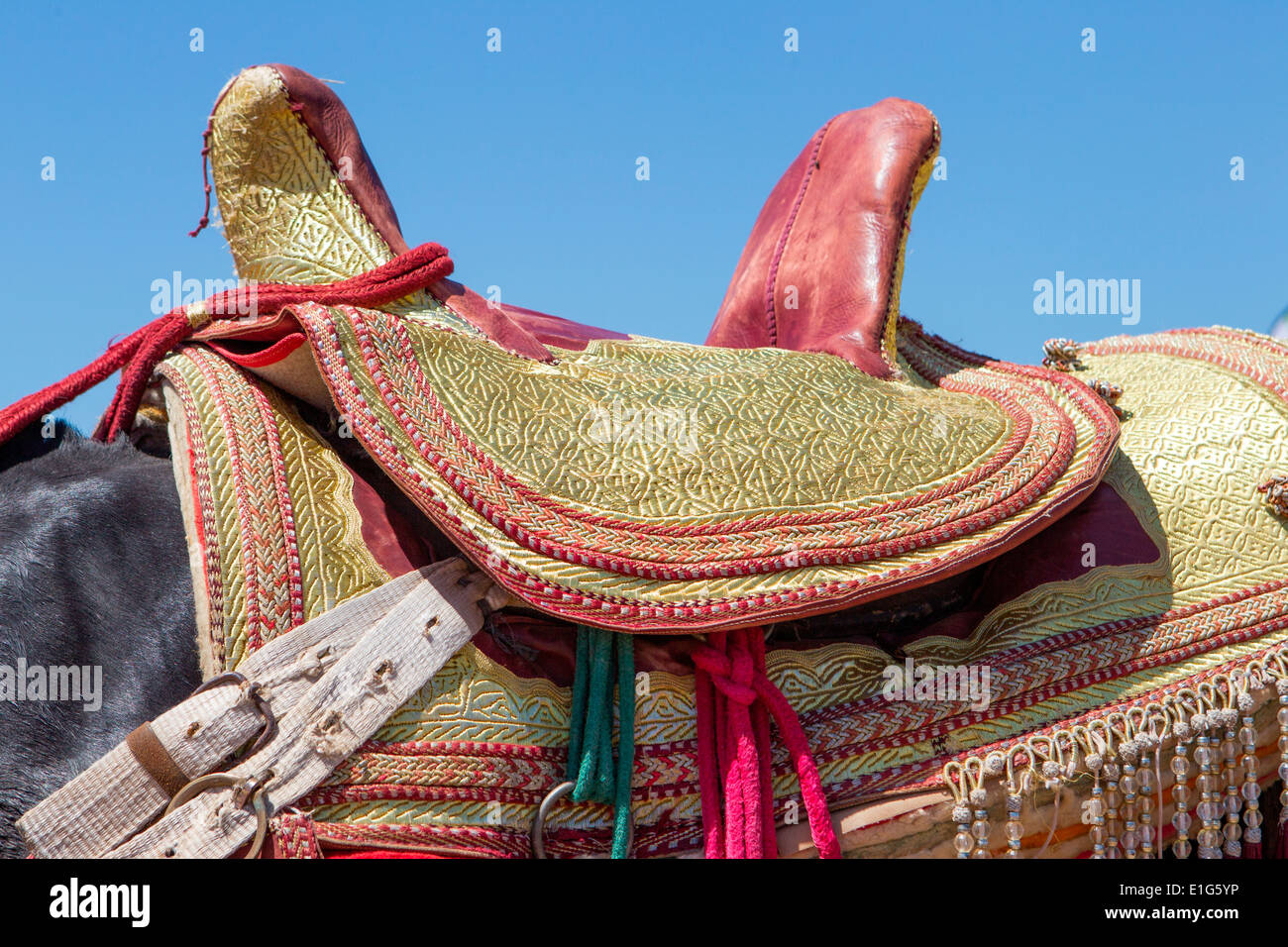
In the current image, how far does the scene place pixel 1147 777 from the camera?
64.2 inches

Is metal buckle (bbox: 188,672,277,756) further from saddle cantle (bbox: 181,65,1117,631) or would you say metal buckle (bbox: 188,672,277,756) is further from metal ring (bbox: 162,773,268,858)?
saddle cantle (bbox: 181,65,1117,631)

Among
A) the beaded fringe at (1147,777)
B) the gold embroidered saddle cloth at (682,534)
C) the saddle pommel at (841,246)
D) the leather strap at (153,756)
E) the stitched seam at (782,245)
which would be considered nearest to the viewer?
the leather strap at (153,756)

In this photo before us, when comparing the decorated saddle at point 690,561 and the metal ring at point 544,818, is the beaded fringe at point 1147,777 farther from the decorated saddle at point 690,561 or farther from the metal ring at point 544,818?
the metal ring at point 544,818

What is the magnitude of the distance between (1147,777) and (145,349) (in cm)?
151

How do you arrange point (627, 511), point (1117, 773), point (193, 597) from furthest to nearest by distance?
point (1117, 773)
point (627, 511)
point (193, 597)

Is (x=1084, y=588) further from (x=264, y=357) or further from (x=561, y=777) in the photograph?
(x=264, y=357)

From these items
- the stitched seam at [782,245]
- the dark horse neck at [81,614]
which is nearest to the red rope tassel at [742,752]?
the dark horse neck at [81,614]

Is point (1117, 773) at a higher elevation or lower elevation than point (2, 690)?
lower

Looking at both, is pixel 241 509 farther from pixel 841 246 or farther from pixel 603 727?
pixel 841 246

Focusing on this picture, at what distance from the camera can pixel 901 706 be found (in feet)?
5.19

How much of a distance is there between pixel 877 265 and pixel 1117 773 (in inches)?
40.8

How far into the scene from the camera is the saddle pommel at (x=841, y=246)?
2.19 metres

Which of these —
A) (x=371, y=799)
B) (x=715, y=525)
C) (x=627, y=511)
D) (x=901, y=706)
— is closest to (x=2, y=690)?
(x=371, y=799)

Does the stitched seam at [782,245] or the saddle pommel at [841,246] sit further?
the stitched seam at [782,245]
